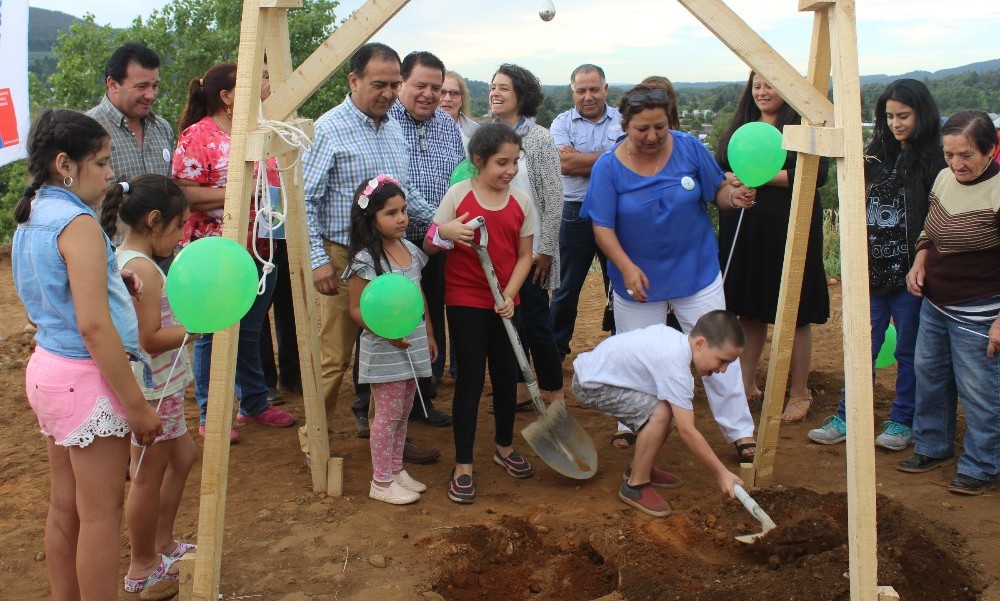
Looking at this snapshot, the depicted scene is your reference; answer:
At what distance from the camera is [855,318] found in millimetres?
2961

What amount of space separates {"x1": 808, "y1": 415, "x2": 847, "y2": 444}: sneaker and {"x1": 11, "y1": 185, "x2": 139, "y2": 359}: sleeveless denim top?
11.9ft

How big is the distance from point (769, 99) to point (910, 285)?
122 centimetres

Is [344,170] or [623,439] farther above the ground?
[344,170]

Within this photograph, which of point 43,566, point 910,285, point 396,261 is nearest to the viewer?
point 43,566

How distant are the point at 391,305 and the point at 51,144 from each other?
1437 millimetres

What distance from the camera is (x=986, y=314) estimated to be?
13.4 ft

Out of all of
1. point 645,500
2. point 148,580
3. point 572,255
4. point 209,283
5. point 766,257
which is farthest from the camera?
point 572,255

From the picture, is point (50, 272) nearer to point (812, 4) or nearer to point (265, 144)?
point (265, 144)

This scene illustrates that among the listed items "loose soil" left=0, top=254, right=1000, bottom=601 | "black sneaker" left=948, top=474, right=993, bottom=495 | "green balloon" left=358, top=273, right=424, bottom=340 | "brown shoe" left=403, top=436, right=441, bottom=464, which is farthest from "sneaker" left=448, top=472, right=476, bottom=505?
"black sneaker" left=948, top=474, right=993, bottom=495

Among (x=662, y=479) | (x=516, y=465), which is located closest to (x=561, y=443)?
(x=516, y=465)

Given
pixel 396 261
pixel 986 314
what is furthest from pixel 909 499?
pixel 396 261

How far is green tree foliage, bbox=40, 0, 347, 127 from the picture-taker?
23719 millimetres

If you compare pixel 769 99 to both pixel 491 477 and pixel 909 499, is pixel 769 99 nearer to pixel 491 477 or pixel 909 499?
pixel 909 499

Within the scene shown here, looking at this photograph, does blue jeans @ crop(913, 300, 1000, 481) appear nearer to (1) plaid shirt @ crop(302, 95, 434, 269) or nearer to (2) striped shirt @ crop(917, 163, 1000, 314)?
(2) striped shirt @ crop(917, 163, 1000, 314)
